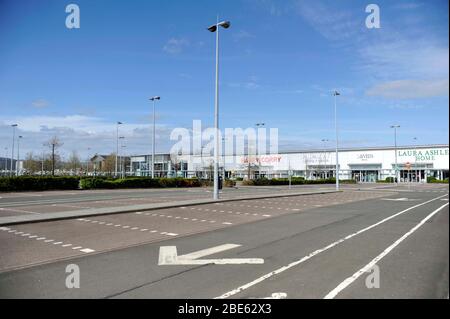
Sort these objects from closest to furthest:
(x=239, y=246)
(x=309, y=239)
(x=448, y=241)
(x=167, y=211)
A: (x=448, y=241) → (x=239, y=246) → (x=309, y=239) → (x=167, y=211)

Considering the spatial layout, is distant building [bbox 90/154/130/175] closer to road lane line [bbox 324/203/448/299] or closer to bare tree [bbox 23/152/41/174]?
bare tree [bbox 23/152/41/174]

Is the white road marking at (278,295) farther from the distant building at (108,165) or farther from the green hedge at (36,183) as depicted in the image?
the distant building at (108,165)

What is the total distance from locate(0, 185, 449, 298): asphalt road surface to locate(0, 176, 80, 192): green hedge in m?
23.4

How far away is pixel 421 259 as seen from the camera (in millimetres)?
7547

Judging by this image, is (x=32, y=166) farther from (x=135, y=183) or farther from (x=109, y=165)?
(x=135, y=183)

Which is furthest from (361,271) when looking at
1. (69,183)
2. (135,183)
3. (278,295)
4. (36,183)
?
(135,183)

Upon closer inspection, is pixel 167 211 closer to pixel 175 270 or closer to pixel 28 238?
pixel 28 238

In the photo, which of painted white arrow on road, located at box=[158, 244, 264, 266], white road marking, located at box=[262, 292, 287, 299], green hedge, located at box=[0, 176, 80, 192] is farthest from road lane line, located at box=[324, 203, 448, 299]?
green hedge, located at box=[0, 176, 80, 192]

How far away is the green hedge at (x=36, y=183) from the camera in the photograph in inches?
1296

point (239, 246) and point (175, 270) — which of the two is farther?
point (239, 246)

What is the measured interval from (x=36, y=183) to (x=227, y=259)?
32.1 metres

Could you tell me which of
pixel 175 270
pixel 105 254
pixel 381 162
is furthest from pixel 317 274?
pixel 381 162

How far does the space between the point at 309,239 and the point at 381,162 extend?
84.2 metres
